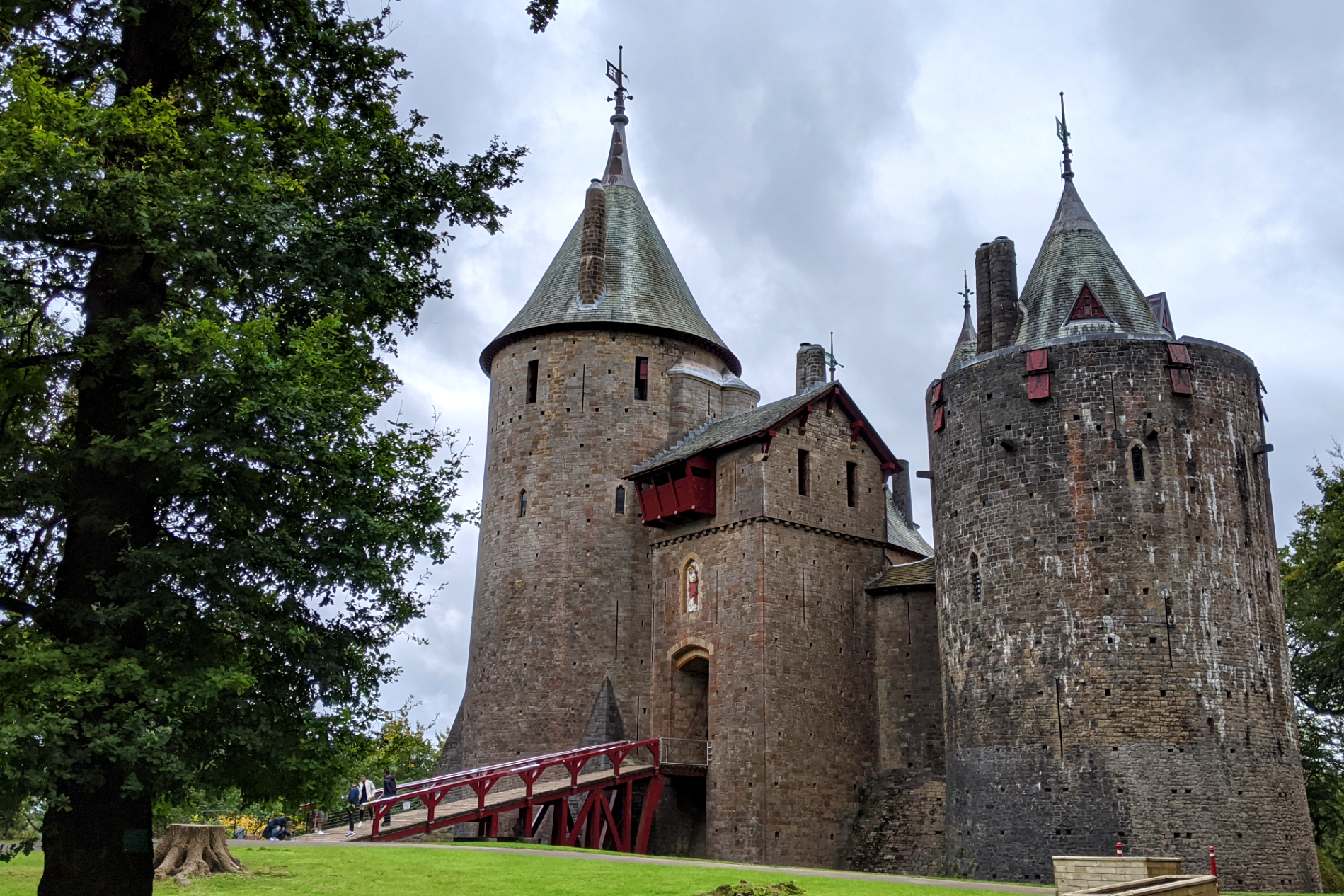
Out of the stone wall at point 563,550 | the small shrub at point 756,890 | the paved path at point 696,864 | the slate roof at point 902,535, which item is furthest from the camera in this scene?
the slate roof at point 902,535

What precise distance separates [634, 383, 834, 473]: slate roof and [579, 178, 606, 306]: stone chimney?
17.7 ft

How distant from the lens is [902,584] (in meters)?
31.7

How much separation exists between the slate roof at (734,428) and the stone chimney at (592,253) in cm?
540

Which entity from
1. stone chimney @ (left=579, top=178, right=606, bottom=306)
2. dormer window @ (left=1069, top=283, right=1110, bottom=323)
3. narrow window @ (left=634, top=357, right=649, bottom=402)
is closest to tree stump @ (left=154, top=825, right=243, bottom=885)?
dormer window @ (left=1069, top=283, right=1110, bottom=323)

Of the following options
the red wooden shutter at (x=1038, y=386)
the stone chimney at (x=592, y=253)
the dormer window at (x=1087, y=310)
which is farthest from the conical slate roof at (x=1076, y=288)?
the stone chimney at (x=592, y=253)

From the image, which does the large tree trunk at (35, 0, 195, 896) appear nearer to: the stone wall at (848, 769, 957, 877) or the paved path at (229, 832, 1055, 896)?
the paved path at (229, 832, 1055, 896)

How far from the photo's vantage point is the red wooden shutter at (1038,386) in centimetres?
2567

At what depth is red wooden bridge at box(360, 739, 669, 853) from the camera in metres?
25.9

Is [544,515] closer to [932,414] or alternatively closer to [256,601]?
[932,414]

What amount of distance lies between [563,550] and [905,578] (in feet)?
32.1

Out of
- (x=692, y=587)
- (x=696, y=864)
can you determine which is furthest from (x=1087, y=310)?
(x=696, y=864)

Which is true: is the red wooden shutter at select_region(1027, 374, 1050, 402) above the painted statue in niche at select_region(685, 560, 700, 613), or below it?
above

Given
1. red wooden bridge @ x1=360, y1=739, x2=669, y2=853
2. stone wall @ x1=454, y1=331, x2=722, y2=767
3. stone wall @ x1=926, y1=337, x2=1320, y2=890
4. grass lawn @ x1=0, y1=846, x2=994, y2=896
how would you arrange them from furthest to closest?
stone wall @ x1=454, y1=331, x2=722, y2=767 → red wooden bridge @ x1=360, y1=739, x2=669, y2=853 → stone wall @ x1=926, y1=337, x2=1320, y2=890 → grass lawn @ x1=0, y1=846, x2=994, y2=896

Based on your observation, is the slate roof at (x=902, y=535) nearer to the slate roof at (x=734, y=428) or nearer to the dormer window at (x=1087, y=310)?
the slate roof at (x=734, y=428)
